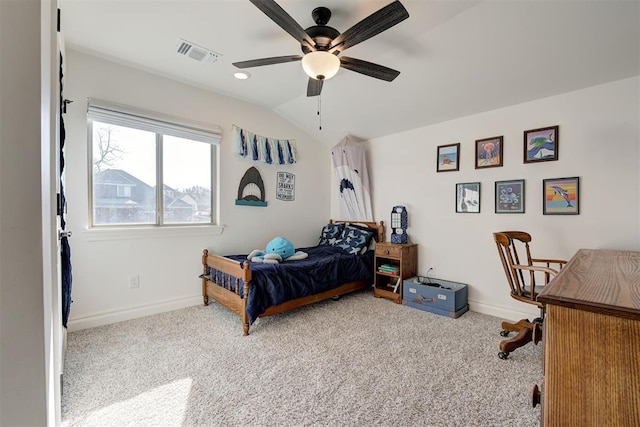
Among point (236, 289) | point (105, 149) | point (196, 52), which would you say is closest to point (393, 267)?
point (236, 289)

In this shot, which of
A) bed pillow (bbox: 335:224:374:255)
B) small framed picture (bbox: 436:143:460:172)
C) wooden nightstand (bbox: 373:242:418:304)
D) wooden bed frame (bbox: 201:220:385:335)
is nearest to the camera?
wooden bed frame (bbox: 201:220:385:335)

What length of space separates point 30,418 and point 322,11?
7.35 feet

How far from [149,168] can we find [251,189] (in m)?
1.13

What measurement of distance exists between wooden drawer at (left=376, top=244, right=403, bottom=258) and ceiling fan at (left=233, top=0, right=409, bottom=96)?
192cm

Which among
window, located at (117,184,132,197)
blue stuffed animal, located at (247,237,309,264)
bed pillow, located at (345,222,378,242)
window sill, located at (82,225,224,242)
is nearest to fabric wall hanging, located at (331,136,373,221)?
bed pillow, located at (345,222,378,242)

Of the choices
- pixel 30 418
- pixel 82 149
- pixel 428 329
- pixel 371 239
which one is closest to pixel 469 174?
pixel 371 239

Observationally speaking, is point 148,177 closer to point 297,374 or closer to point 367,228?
point 297,374

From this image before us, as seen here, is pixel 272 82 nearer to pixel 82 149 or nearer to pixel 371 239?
pixel 82 149

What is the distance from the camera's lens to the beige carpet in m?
1.48

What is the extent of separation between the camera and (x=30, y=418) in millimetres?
548

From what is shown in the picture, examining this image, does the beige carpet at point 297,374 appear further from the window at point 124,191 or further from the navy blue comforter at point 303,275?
the window at point 124,191

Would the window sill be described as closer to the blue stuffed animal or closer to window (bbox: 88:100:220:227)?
window (bbox: 88:100:220:227)

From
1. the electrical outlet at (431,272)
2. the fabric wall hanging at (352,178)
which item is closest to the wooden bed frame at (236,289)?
the electrical outlet at (431,272)

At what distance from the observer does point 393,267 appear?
3398mm
